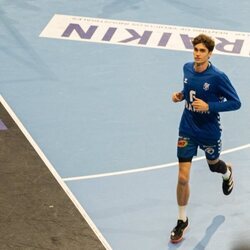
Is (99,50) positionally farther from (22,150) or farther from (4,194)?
(4,194)

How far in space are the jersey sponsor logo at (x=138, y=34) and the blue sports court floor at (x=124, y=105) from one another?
0.7 inches

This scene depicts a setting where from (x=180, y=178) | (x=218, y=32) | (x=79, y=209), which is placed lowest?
(x=218, y=32)

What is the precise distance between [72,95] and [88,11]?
10.9 ft

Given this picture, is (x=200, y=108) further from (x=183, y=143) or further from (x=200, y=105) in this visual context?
(x=183, y=143)

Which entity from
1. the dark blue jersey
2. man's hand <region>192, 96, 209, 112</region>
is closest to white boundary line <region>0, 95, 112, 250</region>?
the dark blue jersey

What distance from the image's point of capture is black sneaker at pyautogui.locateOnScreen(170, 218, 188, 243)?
9617 millimetres

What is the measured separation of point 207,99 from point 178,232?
160 centimetres

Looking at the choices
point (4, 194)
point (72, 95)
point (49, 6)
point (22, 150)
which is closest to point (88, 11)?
point (49, 6)

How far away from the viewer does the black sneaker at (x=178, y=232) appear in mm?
9617

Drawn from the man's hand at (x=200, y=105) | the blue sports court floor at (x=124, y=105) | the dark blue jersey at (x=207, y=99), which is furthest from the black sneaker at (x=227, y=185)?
the man's hand at (x=200, y=105)

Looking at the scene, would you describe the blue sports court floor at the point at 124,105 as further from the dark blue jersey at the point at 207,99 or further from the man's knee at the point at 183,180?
the dark blue jersey at the point at 207,99

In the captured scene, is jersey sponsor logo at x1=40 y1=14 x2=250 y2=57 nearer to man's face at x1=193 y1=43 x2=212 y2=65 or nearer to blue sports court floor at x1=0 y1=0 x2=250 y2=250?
blue sports court floor at x1=0 y1=0 x2=250 y2=250

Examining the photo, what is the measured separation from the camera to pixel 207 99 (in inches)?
362

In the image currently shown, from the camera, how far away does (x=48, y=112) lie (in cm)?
1247
